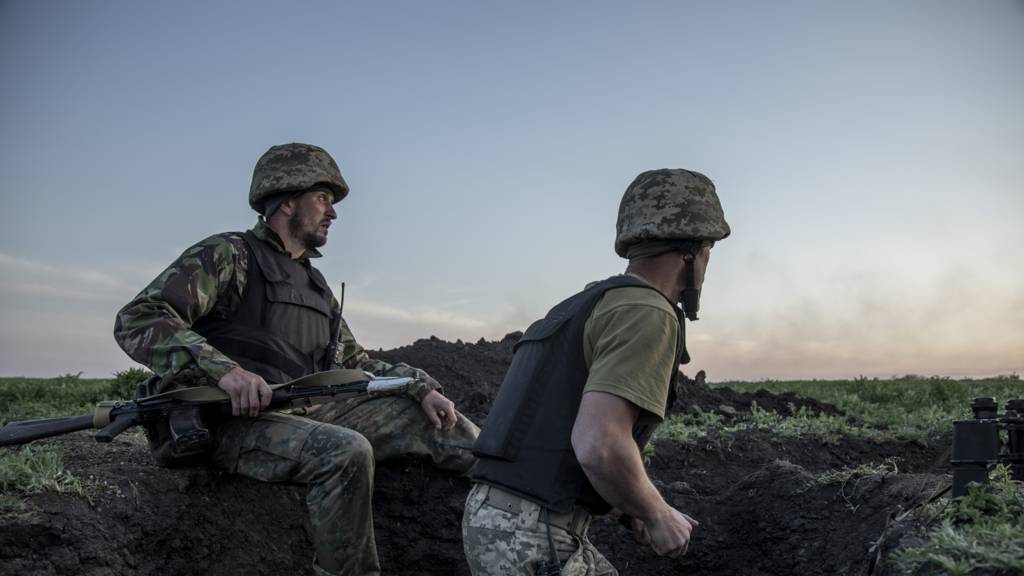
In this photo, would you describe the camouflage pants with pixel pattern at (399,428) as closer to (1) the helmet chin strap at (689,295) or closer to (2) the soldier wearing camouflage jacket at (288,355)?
(2) the soldier wearing camouflage jacket at (288,355)

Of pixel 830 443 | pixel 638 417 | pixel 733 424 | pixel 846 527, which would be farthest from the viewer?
pixel 733 424

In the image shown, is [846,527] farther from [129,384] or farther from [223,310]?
[129,384]

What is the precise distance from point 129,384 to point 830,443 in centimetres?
890

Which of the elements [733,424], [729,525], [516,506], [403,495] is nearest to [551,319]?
[516,506]

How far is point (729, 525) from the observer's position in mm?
6406

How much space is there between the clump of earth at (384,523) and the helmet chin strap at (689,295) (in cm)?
214

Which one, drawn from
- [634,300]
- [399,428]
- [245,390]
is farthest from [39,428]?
[634,300]

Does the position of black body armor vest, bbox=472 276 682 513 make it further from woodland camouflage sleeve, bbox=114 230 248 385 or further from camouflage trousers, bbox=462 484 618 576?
woodland camouflage sleeve, bbox=114 230 248 385

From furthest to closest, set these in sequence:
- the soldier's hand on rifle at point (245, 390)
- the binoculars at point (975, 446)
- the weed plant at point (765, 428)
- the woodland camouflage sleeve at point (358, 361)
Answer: the weed plant at point (765, 428) < the woodland camouflage sleeve at point (358, 361) < the soldier's hand on rifle at point (245, 390) < the binoculars at point (975, 446)

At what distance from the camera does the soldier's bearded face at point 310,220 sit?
20.2 ft

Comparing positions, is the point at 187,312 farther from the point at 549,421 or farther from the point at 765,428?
the point at 765,428

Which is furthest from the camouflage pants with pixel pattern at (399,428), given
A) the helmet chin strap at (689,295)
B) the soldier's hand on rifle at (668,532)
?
the soldier's hand on rifle at (668,532)

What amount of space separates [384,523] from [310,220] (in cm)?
217

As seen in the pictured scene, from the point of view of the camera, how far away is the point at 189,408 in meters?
5.40
